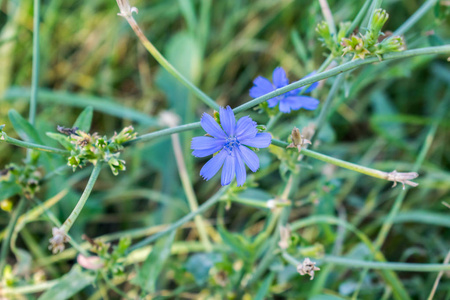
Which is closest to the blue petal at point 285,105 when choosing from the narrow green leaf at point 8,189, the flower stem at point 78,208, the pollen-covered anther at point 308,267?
the pollen-covered anther at point 308,267

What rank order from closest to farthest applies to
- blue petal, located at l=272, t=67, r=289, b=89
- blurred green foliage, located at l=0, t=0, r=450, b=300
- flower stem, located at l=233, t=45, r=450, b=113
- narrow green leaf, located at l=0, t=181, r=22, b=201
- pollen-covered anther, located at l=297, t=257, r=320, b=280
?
flower stem, located at l=233, t=45, r=450, b=113 < pollen-covered anther, located at l=297, t=257, r=320, b=280 < blue petal, located at l=272, t=67, r=289, b=89 < narrow green leaf, located at l=0, t=181, r=22, b=201 < blurred green foliage, located at l=0, t=0, r=450, b=300

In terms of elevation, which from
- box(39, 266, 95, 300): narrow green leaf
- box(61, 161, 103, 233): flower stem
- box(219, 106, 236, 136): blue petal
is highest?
box(219, 106, 236, 136): blue petal

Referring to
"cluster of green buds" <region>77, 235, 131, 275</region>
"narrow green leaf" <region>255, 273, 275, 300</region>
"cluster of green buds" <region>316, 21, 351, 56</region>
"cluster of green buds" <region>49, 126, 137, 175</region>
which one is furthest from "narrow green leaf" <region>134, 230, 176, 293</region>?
"cluster of green buds" <region>316, 21, 351, 56</region>

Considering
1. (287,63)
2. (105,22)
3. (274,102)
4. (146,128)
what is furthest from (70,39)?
(274,102)

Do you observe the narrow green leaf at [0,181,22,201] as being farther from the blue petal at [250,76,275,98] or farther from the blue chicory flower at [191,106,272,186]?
the blue petal at [250,76,275,98]

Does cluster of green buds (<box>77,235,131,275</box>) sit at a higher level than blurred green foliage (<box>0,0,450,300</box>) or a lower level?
lower

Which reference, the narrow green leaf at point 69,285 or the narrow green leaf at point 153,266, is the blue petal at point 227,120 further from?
the narrow green leaf at point 69,285

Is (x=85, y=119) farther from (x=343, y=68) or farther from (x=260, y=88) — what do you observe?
(x=343, y=68)

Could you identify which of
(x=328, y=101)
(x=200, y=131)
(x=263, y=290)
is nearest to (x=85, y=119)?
(x=328, y=101)
